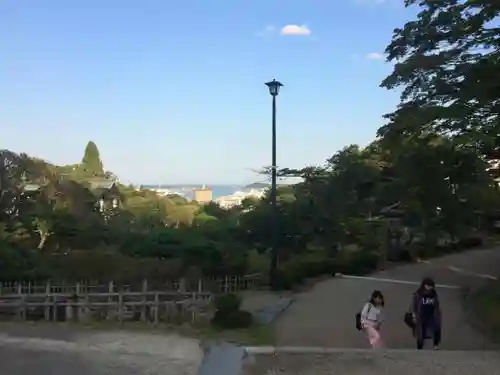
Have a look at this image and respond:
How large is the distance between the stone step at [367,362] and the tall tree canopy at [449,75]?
13.1 ft

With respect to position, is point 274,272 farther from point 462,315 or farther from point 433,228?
point 433,228

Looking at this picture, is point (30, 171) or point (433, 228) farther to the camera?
point (30, 171)

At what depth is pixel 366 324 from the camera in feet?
26.6

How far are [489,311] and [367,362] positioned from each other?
4.26 metres

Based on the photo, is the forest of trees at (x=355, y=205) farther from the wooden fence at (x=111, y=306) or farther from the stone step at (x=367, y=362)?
the stone step at (x=367, y=362)

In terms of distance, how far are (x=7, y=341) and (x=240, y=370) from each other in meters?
4.11

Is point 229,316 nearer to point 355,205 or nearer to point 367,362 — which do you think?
point 367,362

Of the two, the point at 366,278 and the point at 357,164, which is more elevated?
the point at 357,164

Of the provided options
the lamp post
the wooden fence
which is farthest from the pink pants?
the lamp post

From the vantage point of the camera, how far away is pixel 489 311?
34.3 feet

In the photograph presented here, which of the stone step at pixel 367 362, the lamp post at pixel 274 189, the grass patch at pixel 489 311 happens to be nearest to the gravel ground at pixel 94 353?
the stone step at pixel 367 362

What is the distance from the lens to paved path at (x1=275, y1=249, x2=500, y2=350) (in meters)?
9.90

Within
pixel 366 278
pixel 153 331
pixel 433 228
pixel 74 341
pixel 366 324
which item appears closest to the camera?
pixel 366 324

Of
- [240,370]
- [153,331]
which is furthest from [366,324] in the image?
[153,331]
